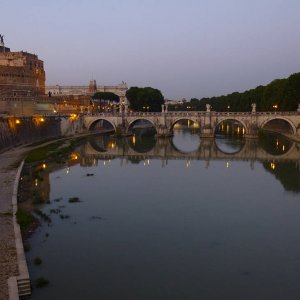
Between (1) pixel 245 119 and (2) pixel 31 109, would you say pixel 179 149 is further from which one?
(2) pixel 31 109

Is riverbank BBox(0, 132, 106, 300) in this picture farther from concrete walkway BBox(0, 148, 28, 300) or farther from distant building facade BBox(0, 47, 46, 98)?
distant building facade BBox(0, 47, 46, 98)

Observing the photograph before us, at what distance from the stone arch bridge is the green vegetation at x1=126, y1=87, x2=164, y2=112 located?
745 inches

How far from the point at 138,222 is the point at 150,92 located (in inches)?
2620

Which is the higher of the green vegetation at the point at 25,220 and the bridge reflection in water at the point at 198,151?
the green vegetation at the point at 25,220

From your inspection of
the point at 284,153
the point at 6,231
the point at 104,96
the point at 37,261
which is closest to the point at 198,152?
the point at 284,153

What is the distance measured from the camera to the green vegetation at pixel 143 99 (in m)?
81.9

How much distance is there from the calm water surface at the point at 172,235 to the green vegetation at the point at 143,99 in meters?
49.5

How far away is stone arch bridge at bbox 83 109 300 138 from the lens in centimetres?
5434

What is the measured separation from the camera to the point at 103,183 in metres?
28.4

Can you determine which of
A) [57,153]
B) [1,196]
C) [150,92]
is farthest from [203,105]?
[1,196]

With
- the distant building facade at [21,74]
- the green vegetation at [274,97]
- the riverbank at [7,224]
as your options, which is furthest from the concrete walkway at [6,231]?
the distant building facade at [21,74]

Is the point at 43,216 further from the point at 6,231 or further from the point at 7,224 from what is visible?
the point at 6,231

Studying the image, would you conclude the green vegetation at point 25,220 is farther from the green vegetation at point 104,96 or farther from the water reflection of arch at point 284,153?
the green vegetation at point 104,96

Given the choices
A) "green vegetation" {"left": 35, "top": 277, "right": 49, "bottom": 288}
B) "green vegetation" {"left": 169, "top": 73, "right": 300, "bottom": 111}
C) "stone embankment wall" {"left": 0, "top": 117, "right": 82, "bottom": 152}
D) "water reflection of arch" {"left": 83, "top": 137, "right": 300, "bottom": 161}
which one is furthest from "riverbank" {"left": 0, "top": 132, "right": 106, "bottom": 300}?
"green vegetation" {"left": 169, "top": 73, "right": 300, "bottom": 111}
